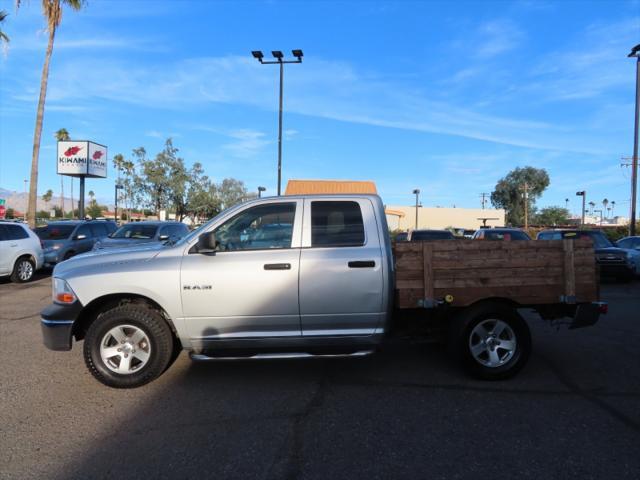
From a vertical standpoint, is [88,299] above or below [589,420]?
above

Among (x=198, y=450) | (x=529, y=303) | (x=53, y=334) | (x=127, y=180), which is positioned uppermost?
(x=127, y=180)

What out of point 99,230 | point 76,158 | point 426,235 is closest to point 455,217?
point 76,158

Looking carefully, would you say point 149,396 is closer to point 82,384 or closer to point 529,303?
point 82,384

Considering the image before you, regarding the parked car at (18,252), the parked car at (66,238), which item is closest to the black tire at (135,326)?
the parked car at (18,252)

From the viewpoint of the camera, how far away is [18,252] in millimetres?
12617

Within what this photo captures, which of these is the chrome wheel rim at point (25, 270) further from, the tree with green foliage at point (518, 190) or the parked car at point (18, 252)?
the tree with green foliage at point (518, 190)

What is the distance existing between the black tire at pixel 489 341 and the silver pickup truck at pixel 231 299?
2 cm

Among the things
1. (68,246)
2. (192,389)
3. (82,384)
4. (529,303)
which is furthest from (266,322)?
(68,246)

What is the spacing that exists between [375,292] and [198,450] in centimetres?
216

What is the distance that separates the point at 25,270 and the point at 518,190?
8754 cm

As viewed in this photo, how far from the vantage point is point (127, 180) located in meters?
34.8

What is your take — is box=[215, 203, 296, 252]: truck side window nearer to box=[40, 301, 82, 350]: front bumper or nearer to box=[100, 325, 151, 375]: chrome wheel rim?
box=[100, 325, 151, 375]: chrome wheel rim

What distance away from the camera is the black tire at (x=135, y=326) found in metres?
4.66

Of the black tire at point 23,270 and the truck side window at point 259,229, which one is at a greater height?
the truck side window at point 259,229
